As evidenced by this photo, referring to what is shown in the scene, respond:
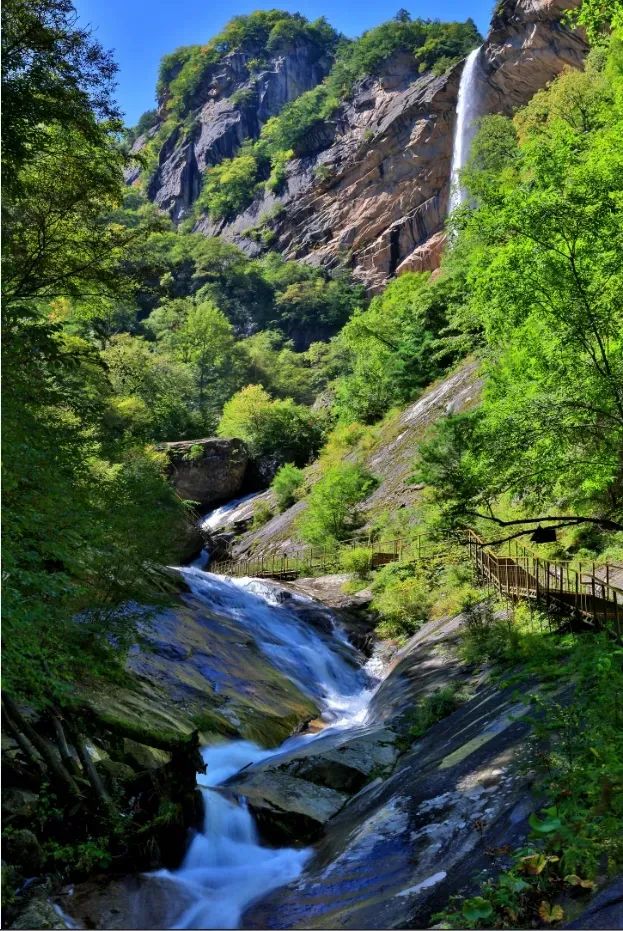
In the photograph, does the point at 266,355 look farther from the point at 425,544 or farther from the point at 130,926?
the point at 130,926

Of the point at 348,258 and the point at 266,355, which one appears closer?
the point at 266,355

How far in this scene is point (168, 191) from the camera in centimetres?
10738

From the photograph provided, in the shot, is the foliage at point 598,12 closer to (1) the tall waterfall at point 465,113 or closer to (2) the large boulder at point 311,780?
(2) the large boulder at point 311,780

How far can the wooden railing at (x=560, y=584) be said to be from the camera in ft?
33.6

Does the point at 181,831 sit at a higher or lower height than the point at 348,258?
lower

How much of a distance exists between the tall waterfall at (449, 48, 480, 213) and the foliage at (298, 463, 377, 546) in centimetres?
3967

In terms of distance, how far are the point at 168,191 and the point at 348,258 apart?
1869 inches

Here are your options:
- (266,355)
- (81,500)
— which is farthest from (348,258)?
(81,500)

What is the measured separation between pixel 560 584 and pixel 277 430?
3141 centimetres

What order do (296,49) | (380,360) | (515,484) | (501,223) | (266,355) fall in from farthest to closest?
(296,49)
(266,355)
(380,360)
(501,223)
(515,484)

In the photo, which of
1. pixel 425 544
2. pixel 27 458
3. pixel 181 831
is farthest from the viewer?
pixel 425 544

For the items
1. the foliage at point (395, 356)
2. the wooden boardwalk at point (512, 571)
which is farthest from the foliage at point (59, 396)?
the foliage at point (395, 356)

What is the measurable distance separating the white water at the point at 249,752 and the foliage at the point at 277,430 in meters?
19.8

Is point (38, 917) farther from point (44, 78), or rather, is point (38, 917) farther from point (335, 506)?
point (335, 506)
